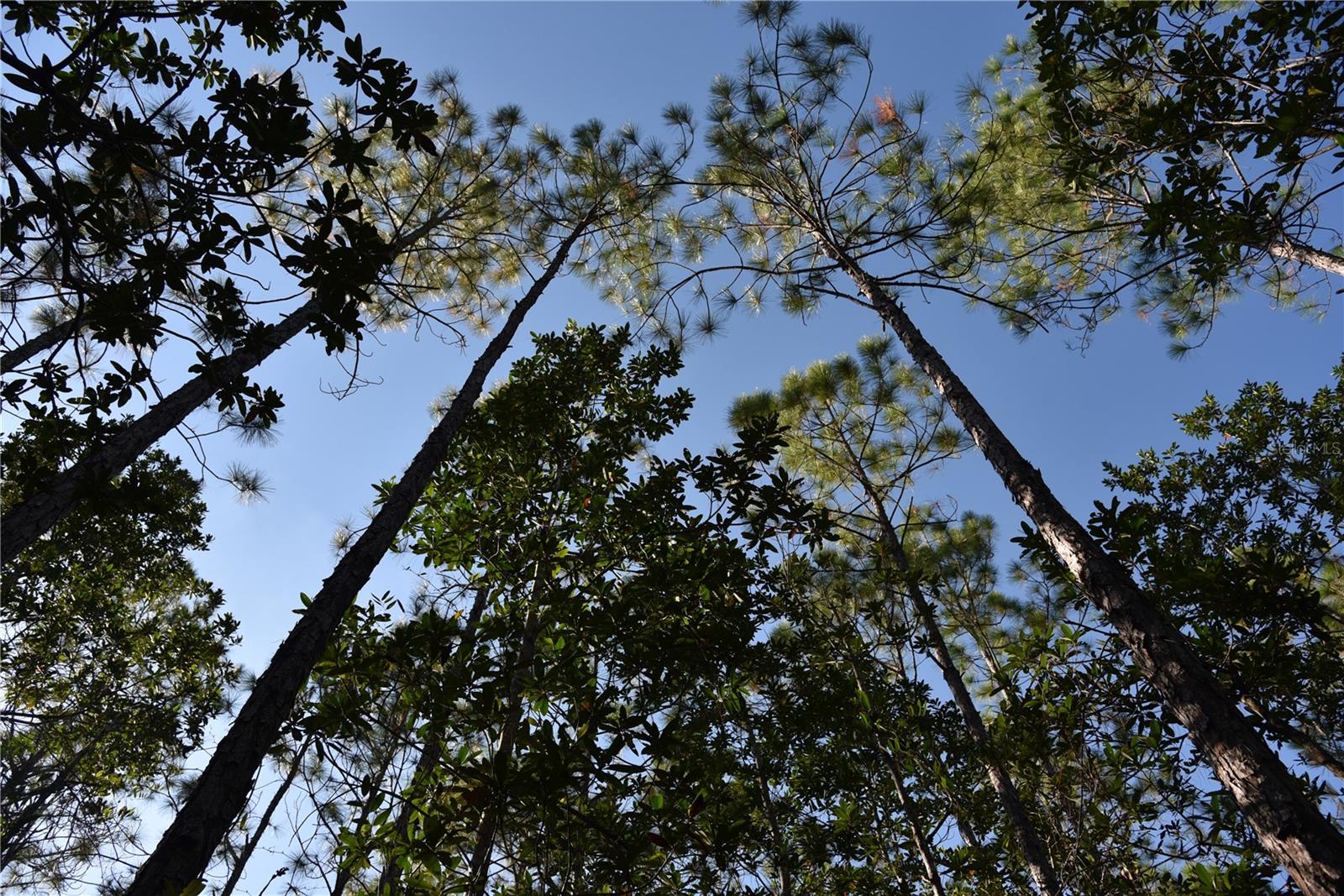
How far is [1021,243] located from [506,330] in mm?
7393

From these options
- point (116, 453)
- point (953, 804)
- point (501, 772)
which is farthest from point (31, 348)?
point (953, 804)

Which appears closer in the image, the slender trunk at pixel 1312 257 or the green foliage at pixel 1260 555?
the green foliage at pixel 1260 555

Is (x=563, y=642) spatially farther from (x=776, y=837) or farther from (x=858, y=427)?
(x=858, y=427)

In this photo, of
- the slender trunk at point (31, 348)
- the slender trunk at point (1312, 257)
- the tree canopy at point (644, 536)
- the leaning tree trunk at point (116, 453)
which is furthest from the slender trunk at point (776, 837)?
the slender trunk at point (1312, 257)

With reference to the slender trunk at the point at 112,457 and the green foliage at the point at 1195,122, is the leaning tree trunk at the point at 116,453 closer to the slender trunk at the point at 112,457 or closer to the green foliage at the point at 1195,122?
the slender trunk at the point at 112,457

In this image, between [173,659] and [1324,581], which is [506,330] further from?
[1324,581]

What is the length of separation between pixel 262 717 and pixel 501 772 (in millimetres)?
1002

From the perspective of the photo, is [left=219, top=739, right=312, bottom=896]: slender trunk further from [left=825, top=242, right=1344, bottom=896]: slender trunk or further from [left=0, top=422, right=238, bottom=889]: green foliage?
[left=825, top=242, right=1344, bottom=896]: slender trunk

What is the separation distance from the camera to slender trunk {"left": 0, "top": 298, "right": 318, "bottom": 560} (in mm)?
3645

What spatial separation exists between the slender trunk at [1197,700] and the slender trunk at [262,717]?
3926 millimetres

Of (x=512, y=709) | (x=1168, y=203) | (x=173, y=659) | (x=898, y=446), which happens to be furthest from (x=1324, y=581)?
(x=173, y=659)

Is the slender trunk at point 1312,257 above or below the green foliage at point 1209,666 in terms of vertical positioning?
above

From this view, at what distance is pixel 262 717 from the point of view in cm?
260

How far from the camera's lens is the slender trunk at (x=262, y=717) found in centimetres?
212
